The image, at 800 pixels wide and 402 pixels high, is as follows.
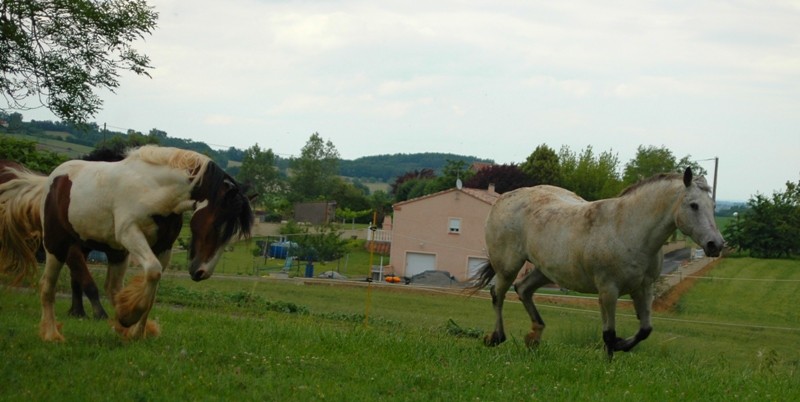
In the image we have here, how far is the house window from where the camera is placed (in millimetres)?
58562

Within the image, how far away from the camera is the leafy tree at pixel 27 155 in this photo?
2498 cm

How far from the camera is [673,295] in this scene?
42.3m

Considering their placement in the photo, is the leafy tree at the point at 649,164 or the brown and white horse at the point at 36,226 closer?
the brown and white horse at the point at 36,226

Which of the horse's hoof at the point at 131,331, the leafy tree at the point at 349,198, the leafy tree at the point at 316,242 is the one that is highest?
the leafy tree at the point at 349,198

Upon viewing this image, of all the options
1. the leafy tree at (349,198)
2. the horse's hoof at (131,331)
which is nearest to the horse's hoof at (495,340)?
the horse's hoof at (131,331)

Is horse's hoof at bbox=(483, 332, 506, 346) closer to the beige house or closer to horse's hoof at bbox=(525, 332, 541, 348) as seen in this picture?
horse's hoof at bbox=(525, 332, 541, 348)

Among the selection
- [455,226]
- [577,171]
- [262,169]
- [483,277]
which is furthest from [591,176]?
[483,277]

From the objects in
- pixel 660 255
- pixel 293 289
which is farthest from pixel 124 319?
pixel 293 289

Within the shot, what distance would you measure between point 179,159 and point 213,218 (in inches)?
29.7

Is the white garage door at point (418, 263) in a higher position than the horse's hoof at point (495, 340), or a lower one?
lower

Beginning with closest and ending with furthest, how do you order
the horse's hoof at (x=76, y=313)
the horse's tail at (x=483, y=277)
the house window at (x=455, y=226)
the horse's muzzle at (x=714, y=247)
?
the horse's muzzle at (x=714, y=247) → the horse's hoof at (x=76, y=313) → the horse's tail at (x=483, y=277) → the house window at (x=455, y=226)

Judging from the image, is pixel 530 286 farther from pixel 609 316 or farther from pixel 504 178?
pixel 504 178

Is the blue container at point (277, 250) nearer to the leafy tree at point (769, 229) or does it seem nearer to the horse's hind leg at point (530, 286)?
the leafy tree at point (769, 229)

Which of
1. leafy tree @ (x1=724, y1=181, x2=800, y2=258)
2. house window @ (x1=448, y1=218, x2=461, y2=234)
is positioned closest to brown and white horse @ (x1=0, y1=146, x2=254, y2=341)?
house window @ (x1=448, y1=218, x2=461, y2=234)
